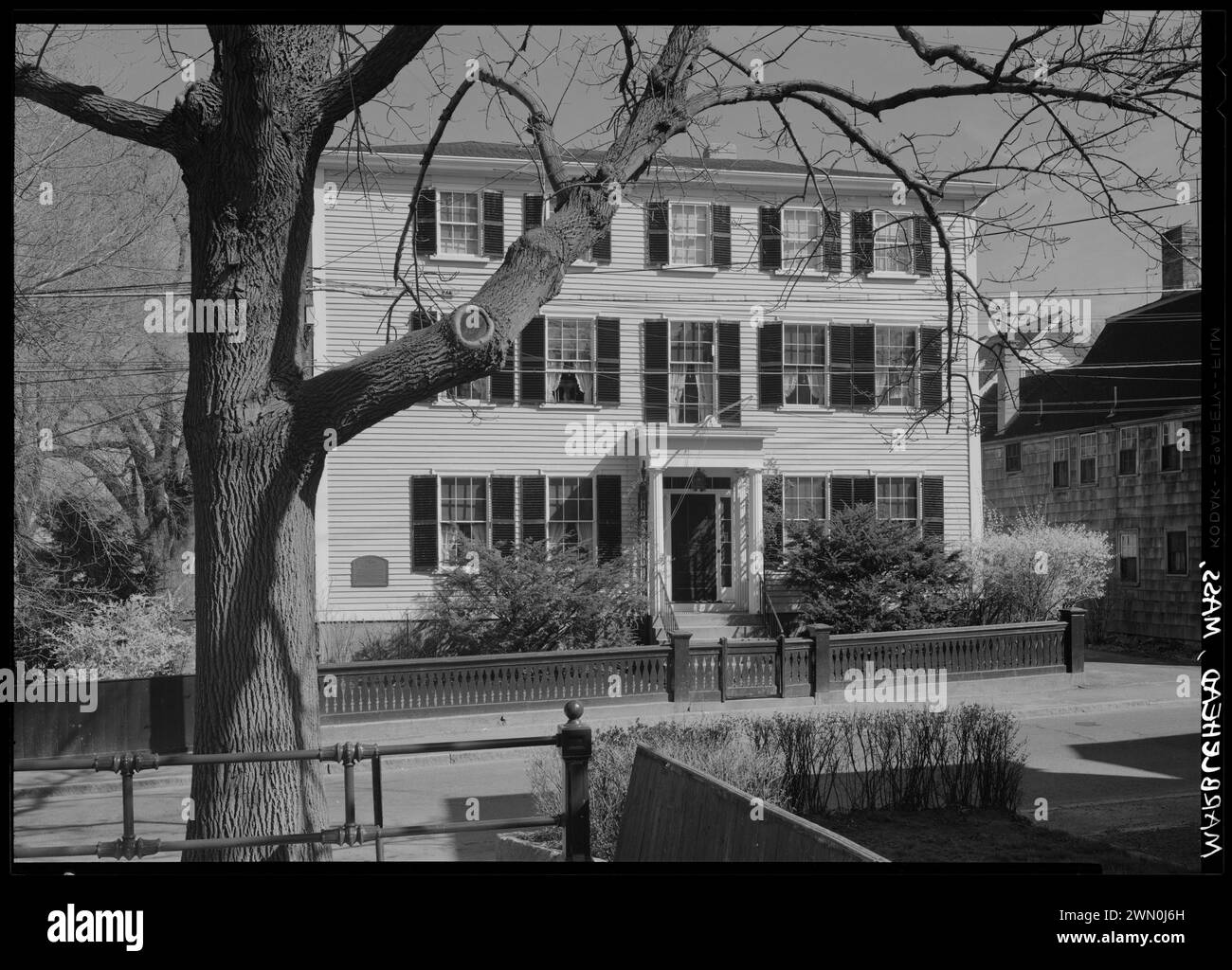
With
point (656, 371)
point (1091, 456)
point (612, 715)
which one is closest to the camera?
point (612, 715)

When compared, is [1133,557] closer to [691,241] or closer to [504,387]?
[691,241]

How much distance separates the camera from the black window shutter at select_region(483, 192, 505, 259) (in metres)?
19.2

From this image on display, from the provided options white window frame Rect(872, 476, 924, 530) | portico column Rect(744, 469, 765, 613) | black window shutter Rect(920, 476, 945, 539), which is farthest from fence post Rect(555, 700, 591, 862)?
black window shutter Rect(920, 476, 945, 539)

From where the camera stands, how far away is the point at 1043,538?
772 inches

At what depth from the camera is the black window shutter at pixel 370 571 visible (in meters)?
17.6

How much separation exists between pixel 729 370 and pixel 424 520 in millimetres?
5807

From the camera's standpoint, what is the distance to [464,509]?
18578 mm

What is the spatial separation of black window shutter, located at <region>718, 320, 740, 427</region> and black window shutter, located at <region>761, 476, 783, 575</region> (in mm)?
1147

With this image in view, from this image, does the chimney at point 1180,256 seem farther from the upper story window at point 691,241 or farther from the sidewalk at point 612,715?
the upper story window at point 691,241

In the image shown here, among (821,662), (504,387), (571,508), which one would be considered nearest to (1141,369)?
(821,662)

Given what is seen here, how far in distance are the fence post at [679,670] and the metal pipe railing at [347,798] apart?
861 centimetres

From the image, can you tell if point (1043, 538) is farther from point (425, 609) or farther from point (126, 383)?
point (126, 383)

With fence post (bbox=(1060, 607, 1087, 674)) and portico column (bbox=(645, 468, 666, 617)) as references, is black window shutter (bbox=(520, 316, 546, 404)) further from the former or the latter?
fence post (bbox=(1060, 607, 1087, 674))
